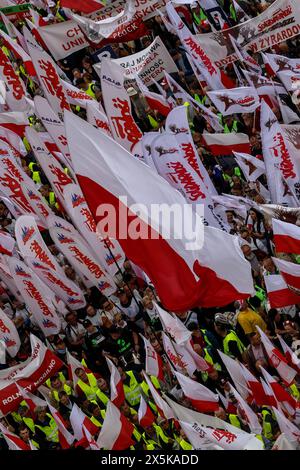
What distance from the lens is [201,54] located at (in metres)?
24.2

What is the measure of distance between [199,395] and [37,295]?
4.15 metres

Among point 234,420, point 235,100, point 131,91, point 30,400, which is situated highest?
point 235,100

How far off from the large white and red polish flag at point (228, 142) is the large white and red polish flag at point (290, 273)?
173 inches

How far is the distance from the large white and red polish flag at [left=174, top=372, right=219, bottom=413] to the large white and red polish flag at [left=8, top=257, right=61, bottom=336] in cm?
370

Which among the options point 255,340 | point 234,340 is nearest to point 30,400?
point 234,340

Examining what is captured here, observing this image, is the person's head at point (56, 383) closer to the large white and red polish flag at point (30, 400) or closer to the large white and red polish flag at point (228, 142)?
the large white and red polish flag at point (30, 400)

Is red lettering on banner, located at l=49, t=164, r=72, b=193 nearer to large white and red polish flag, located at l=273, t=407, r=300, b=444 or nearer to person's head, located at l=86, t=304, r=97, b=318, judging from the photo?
person's head, located at l=86, t=304, r=97, b=318

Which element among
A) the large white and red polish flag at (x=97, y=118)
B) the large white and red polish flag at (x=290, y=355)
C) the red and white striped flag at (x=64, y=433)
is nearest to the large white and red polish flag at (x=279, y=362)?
the large white and red polish flag at (x=290, y=355)

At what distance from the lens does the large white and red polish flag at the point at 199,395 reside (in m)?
18.3

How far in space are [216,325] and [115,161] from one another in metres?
4.20

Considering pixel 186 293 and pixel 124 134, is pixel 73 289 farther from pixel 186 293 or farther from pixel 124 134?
pixel 186 293

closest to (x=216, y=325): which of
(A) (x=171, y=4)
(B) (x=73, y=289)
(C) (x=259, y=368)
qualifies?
(C) (x=259, y=368)

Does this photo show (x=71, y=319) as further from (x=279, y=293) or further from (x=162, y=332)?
(x=279, y=293)

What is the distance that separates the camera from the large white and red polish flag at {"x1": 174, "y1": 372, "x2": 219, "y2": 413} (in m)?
18.3
